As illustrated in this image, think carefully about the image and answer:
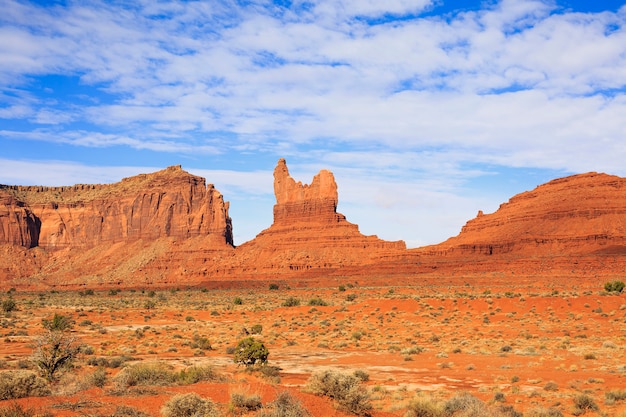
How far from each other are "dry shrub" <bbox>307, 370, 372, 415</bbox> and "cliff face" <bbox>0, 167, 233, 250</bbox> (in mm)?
135631

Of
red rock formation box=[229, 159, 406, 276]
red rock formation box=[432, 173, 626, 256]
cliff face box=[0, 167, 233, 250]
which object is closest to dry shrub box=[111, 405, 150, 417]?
red rock formation box=[432, 173, 626, 256]

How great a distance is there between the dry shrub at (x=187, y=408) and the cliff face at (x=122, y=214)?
138 meters

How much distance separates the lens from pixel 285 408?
9.38 m

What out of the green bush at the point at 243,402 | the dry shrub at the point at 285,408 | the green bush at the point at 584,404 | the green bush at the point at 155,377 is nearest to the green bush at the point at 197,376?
the green bush at the point at 155,377

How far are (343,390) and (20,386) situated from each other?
629 centimetres

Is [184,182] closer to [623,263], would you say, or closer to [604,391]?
[623,263]

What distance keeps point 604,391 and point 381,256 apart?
88.5 metres

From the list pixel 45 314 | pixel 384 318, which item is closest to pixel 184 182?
pixel 45 314

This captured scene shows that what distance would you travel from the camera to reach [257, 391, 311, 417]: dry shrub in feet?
29.7

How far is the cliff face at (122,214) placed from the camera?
147875mm

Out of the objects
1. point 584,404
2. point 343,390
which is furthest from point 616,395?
point 343,390

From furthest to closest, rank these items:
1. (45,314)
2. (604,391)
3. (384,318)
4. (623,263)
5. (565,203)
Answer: (565,203) → (623,263) → (45,314) → (384,318) → (604,391)

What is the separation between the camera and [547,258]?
258 ft

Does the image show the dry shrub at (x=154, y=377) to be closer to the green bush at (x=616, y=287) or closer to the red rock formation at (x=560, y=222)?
the green bush at (x=616, y=287)
